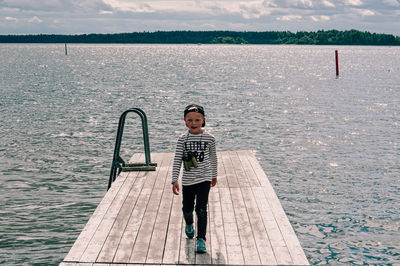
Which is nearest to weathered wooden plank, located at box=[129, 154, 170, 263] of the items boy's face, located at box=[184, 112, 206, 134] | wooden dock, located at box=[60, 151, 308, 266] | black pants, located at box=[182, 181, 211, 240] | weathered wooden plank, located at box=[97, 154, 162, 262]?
wooden dock, located at box=[60, 151, 308, 266]

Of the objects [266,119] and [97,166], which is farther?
[266,119]

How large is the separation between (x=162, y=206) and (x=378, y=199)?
26.4 ft

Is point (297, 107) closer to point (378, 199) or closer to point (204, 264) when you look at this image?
point (378, 199)

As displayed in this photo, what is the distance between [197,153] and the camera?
6191 mm

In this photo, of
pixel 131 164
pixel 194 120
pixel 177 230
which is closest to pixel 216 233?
pixel 177 230

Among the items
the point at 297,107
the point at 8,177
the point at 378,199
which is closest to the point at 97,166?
the point at 8,177

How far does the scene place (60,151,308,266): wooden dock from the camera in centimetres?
597

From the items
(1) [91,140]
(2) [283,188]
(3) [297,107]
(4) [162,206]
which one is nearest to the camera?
(4) [162,206]

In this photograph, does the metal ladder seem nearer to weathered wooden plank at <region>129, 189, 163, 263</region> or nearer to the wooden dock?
the wooden dock

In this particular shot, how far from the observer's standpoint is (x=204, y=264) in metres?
5.82

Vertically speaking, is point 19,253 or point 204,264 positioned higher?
point 204,264

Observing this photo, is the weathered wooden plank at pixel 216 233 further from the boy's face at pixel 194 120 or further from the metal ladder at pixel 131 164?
the metal ladder at pixel 131 164

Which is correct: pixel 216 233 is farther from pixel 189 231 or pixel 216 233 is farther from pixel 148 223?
pixel 148 223

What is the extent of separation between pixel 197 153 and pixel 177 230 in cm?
129
